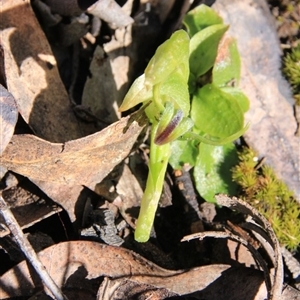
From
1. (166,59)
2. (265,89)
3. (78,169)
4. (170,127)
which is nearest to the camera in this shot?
(170,127)

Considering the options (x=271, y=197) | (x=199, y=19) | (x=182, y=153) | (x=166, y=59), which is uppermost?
(x=166, y=59)

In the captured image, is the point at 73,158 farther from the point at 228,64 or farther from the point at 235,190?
the point at 228,64

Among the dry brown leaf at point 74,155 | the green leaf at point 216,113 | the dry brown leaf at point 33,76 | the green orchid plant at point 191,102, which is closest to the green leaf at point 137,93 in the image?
the green orchid plant at point 191,102

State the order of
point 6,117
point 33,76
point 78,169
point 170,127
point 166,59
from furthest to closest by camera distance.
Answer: point 33,76 → point 78,169 → point 166,59 → point 170,127 → point 6,117

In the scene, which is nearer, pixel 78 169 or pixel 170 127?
pixel 170 127

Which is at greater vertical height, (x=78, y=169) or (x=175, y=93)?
(x=175, y=93)

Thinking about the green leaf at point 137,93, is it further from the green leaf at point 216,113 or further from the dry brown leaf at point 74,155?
the green leaf at point 216,113

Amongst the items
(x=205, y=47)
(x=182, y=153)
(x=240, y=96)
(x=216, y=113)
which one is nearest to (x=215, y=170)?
(x=182, y=153)

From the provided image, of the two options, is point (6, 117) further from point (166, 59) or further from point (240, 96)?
point (240, 96)

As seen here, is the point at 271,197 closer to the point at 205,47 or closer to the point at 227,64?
the point at 227,64
